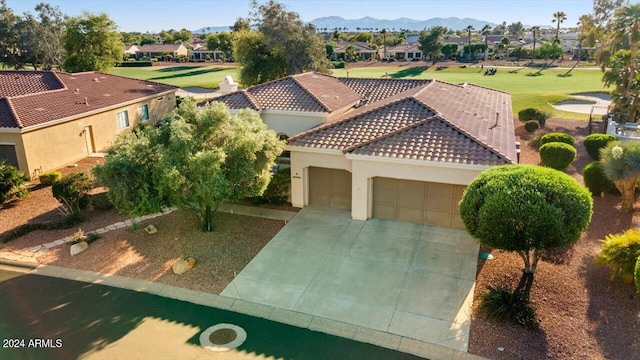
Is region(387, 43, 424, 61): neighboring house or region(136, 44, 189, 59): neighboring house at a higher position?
region(136, 44, 189, 59): neighboring house

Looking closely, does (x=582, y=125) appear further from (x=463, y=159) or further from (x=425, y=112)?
(x=463, y=159)

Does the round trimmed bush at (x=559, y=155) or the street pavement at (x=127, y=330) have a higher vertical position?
the round trimmed bush at (x=559, y=155)

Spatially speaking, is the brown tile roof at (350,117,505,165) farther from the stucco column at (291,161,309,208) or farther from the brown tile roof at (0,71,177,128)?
the brown tile roof at (0,71,177,128)

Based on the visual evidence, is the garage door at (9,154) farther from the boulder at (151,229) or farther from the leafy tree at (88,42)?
the leafy tree at (88,42)

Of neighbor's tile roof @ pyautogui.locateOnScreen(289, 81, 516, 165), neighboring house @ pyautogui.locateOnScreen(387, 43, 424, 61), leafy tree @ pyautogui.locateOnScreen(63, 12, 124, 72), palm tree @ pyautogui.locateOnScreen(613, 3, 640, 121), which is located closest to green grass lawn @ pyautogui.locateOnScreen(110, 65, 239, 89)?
leafy tree @ pyautogui.locateOnScreen(63, 12, 124, 72)

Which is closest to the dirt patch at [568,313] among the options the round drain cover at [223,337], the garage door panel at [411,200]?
the garage door panel at [411,200]

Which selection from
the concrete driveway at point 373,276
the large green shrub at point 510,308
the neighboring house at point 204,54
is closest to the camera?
the large green shrub at point 510,308

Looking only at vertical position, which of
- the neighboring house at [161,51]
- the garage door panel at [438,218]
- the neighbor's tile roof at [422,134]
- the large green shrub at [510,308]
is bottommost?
the large green shrub at [510,308]
